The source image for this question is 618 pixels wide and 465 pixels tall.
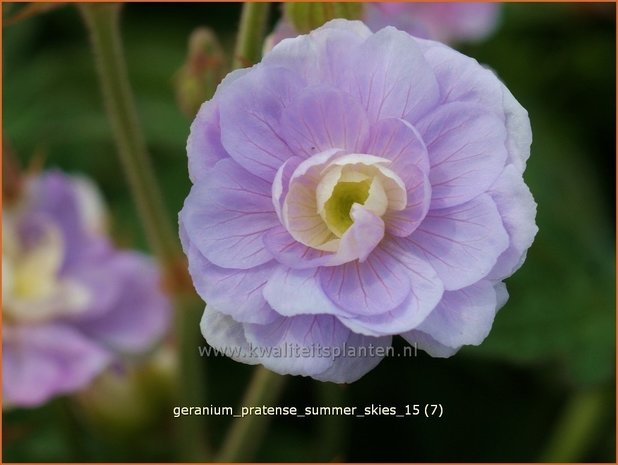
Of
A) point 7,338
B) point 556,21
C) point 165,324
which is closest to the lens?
point 7,338

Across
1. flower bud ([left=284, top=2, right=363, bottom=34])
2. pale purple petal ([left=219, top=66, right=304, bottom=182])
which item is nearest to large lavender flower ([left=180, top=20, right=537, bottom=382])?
pale purple petal ([left=219, top=66, right=304, bottom=182])

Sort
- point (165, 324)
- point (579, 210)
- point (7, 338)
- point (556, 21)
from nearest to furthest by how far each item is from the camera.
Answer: point (7, 338)
point (165, 324)
point (579, 210)
point (556, 21)

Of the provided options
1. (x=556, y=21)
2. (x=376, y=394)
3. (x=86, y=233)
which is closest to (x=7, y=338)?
(x=86, y=233)

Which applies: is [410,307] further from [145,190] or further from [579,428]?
[579,428]

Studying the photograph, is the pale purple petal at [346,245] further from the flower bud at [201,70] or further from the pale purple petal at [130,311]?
the pale purple petal at [130,311]

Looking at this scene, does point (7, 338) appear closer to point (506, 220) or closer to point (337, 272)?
point (337, 272)
